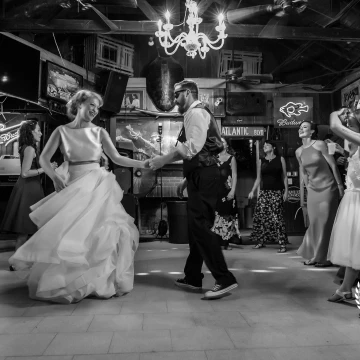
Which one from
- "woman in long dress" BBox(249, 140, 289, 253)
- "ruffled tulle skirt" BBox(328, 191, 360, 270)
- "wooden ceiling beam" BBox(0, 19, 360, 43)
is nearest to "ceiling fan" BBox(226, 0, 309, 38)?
"wooden ceiling beam" BBox(0, 19, 360, 43)

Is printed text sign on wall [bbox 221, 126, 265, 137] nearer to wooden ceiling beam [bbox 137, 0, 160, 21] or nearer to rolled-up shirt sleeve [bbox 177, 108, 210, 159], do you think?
wooden ceiling beam [bbox 137, 0, 160, 21]

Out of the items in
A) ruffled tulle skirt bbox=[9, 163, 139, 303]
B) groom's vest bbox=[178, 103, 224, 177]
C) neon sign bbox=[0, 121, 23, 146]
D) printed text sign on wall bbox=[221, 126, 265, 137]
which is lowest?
ruffled tulle skirt bbox=[9, 163, 139, 303]

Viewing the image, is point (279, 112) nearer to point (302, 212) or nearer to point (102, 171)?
point (302, 212)

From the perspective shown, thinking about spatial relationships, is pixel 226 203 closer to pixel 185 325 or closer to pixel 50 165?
pixel 50 165

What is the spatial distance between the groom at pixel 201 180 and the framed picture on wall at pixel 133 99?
663cm

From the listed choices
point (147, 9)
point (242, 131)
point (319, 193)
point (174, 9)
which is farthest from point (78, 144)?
point (242, 131)

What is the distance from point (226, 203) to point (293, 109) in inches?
206

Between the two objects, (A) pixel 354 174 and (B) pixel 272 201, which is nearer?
(A) pixel 354 174

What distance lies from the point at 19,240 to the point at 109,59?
5.98 m

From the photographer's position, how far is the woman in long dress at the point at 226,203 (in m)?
5.88

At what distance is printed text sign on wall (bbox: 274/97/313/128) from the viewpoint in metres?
9.94

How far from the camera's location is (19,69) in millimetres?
6938

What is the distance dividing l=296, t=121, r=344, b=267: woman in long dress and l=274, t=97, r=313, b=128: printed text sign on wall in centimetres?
536

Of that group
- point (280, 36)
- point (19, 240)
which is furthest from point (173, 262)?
point (280, 36)
